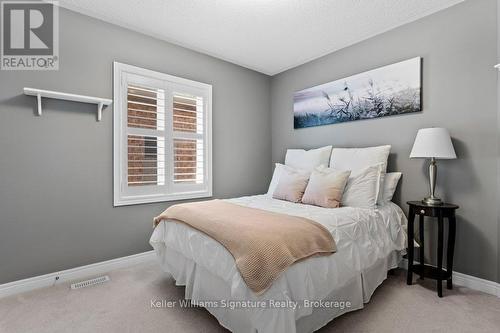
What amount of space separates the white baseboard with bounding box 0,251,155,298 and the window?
0.62 meters

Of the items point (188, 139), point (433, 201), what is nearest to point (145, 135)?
point (188, 139)

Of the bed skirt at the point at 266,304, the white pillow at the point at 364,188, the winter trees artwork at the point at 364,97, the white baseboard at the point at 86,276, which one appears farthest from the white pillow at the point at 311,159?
the white baseboard at the point at 86,276

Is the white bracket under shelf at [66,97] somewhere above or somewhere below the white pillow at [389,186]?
above

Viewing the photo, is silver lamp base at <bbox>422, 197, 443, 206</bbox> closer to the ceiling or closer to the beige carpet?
the beige carpet

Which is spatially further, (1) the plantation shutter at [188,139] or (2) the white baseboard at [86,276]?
(1) the plantation shutter at [188,139]

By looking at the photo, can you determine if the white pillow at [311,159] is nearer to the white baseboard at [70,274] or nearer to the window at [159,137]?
the window at [159,137]

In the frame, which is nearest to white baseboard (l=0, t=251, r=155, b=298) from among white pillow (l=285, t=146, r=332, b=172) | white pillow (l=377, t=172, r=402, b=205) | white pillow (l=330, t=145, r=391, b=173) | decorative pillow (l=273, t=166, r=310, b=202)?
decorative pillow (l=273, t=166, r=310, b=202)

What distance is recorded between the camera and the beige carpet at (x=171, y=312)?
1.64 metres

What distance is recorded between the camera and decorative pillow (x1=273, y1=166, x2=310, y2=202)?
102 inches

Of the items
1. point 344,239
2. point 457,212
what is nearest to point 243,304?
point 344,239

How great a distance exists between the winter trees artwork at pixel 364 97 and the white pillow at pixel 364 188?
743mm

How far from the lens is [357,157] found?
269 cm

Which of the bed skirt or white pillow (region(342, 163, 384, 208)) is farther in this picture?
white pillow (region(342, 163, 384, 208))

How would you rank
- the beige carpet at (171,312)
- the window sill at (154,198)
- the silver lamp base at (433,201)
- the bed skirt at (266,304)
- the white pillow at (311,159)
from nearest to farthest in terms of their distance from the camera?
the bed skirt at (266,304) → the beige carpet at (171,312) → the silver lamp base at (433,201) → the window sill at (154,198) → the white pillow at (311,159)
